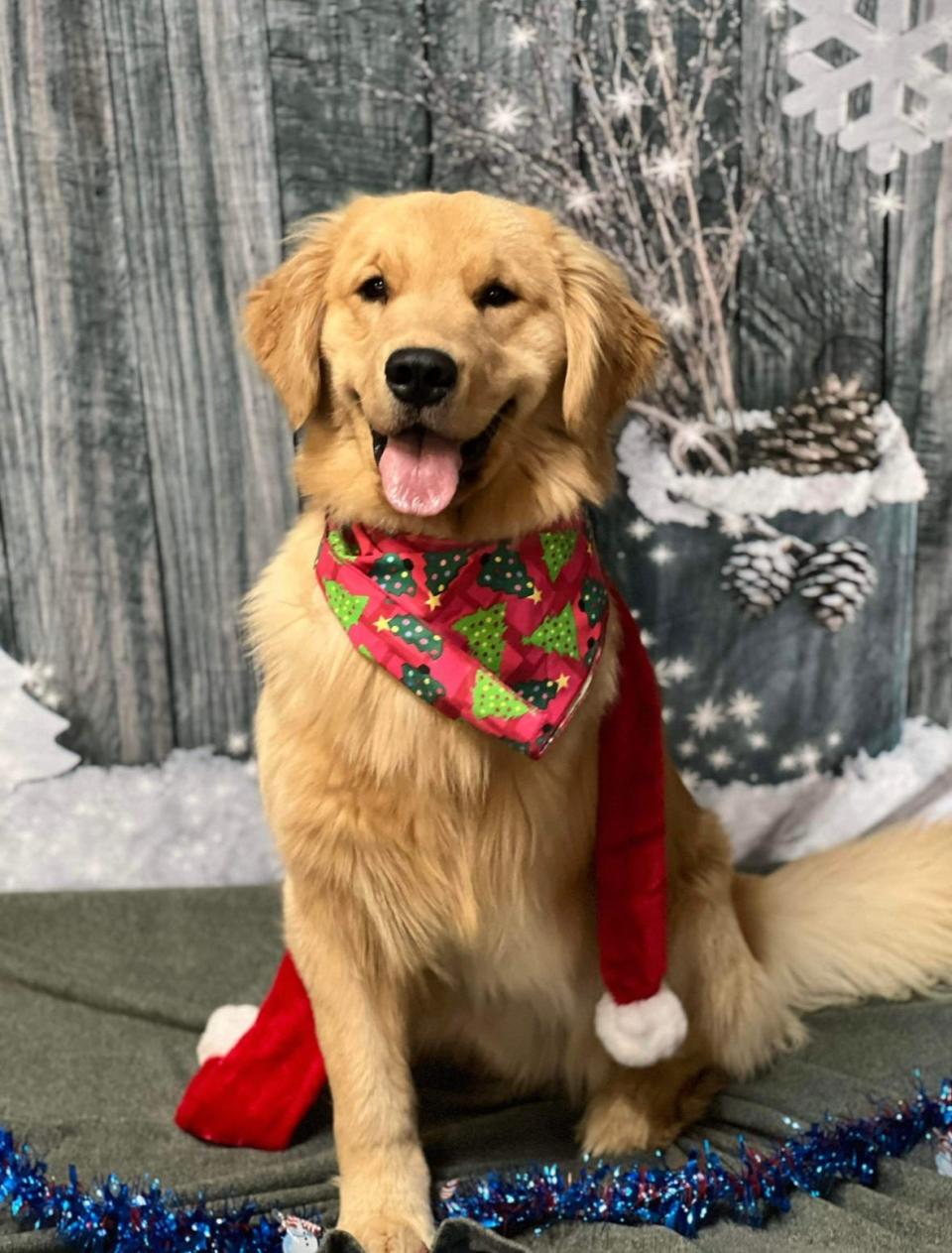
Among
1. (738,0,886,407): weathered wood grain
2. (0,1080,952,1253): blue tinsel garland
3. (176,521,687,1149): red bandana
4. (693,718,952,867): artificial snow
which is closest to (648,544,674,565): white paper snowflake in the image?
(738,0,886,407): weathered wood grain

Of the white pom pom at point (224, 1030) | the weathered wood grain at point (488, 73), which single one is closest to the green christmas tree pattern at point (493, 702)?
the white pom pom at point (224, 1030)

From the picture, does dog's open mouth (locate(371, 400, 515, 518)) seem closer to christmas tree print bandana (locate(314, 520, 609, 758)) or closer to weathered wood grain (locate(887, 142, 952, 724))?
christmas tree print bandana (locate(314, 520, 609, 758))

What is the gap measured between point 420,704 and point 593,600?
0.89 ft

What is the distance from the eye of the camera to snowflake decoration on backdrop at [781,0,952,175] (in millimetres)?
2062

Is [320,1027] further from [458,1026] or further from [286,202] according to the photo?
[286,202]

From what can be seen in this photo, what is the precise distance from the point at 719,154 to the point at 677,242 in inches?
6.8

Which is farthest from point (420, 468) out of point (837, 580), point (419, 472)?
point (837, 580)

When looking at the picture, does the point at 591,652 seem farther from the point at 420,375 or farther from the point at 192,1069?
the point at 192,1069

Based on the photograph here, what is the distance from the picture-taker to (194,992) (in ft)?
6.82

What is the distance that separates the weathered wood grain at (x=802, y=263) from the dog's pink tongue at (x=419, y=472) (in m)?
0.99

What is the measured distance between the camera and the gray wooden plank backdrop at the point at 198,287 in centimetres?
205

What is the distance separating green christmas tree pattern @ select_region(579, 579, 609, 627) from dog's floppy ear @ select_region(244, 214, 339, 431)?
1.46 feet

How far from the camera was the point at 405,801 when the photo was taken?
147 centimetres

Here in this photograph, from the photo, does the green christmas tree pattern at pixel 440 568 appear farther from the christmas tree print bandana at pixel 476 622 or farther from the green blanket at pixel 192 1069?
the green blanket at pixel 192 1069
